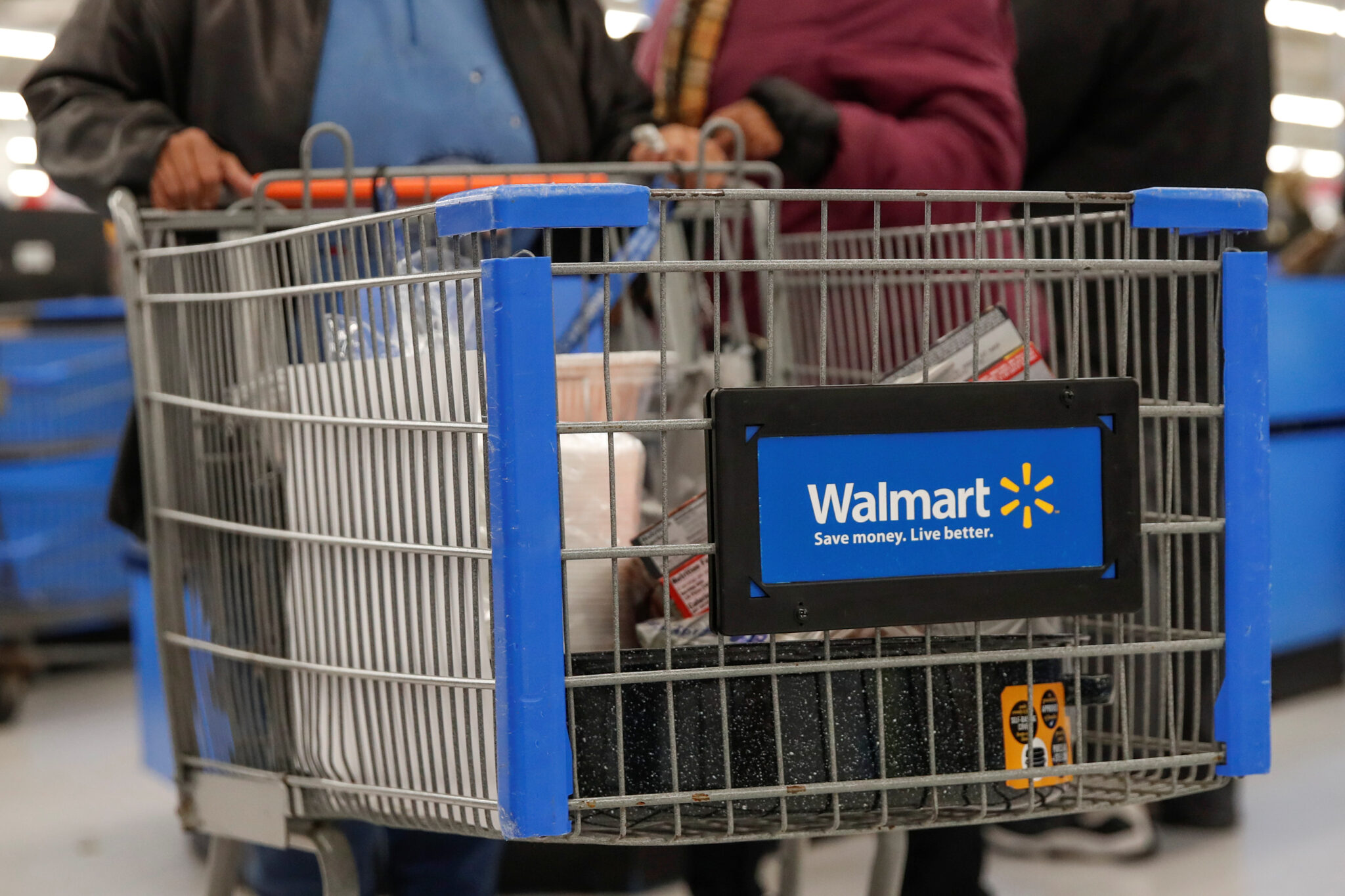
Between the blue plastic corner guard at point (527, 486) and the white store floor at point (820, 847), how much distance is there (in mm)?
1395

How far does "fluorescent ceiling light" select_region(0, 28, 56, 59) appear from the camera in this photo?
1405 cm

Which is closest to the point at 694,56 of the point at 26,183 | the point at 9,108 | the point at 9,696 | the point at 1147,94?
the point at 1147,94

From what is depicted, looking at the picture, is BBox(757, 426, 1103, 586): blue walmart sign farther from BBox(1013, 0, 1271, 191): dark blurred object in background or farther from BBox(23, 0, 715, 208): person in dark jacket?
BBox(1013, 0, 1271, 191): dark blurred object in background

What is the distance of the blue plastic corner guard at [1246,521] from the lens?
3.31ft

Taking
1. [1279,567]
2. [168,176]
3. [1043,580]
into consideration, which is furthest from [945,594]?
[1279,567]

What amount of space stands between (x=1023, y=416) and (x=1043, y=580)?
0.13m

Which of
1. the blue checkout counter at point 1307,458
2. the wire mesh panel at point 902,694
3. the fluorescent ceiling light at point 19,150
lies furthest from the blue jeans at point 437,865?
the fluorescent ceiling light at point 19,150

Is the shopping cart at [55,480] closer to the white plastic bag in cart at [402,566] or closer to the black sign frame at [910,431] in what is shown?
the white plastic bag in cart at [402,566]

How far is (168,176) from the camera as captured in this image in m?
1.31

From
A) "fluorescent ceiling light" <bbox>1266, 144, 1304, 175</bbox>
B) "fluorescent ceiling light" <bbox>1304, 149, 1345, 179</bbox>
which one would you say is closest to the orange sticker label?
"fluorescent ceiling light" <bbox>1266, 144, 1304, 175</bbox>

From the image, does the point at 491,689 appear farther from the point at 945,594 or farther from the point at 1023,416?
the point at 1023,416

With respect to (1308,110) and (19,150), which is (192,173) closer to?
(19,150)

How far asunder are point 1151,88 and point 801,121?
28.8 inches

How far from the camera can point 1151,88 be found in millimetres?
1978
